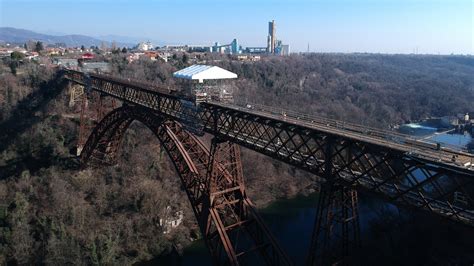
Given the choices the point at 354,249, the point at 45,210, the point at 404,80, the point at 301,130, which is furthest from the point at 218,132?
the point at 404,80

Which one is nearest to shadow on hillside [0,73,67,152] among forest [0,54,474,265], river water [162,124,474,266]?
forest [0,54,474,265]

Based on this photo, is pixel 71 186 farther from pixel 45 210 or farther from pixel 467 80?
pixel 467 80

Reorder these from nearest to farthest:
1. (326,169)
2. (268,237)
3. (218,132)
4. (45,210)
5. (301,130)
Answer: (326,169)
(301,130)
(268,237)
(218,132)
(45,210)

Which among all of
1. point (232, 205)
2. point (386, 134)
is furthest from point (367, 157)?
point (232, 205)

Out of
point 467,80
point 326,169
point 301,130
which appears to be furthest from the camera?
point 467,80

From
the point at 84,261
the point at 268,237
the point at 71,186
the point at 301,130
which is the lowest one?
the point at 84,261

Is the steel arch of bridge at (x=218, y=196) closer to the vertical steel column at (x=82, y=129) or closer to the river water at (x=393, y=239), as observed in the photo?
the river water at (x=393, y=239)

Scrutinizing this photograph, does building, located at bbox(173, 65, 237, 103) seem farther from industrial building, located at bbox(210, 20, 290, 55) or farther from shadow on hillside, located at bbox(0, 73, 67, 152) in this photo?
industrial building, located at bbox(210, 20, 290, 55)
